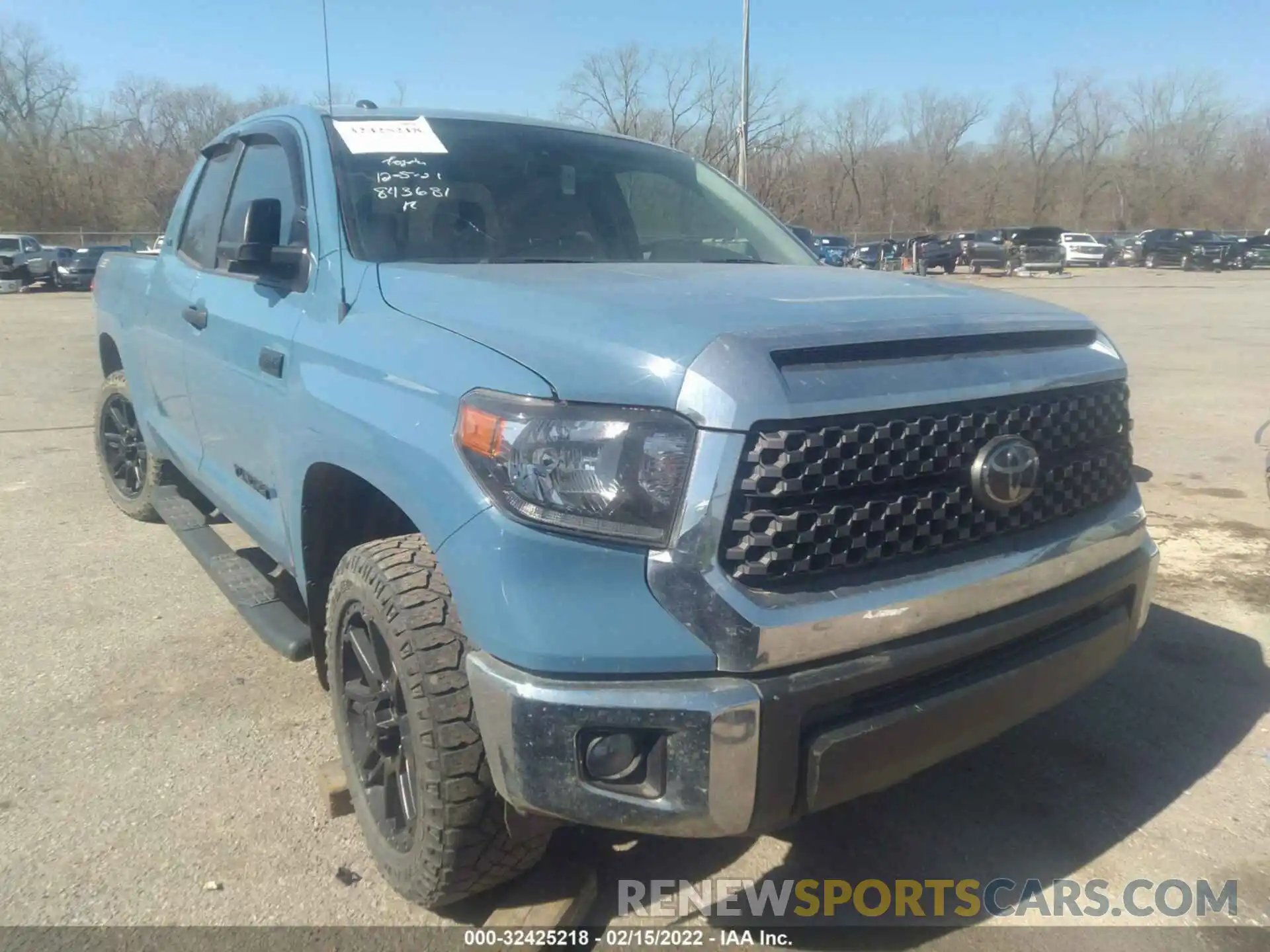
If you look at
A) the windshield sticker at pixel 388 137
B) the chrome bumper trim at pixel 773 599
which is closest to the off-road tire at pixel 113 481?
the windshield sticker at pixel 388 137

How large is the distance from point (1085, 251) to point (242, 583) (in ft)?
169

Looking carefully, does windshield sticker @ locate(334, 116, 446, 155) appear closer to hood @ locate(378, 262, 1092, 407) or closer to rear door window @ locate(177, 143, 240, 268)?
hood @ locate(378, 262, 1092, 407)

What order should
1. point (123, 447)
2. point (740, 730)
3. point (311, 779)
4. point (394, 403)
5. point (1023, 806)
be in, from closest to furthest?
1. point (740, 730)
2. point (394, 403)
3. point (1023, 806)
4. point (311, 779)
5. point (123, 447)

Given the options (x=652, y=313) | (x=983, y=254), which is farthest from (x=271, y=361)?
(x=983, y=254)

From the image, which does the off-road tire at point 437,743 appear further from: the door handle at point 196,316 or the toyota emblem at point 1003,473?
the door handle at point 196,316

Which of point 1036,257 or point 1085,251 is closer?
point 1036,257

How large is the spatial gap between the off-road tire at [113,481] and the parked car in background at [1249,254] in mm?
46626

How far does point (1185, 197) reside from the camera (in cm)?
7394

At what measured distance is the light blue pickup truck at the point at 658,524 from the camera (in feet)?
6.17

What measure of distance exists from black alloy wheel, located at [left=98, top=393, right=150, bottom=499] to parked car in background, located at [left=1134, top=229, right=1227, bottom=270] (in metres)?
45.3

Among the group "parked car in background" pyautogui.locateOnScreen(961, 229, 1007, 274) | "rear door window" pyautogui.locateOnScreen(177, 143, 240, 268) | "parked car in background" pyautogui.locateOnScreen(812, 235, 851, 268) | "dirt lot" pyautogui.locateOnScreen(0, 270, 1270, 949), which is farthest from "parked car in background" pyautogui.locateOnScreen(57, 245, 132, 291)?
"rear door window" pyautogui.locateOnScreen(177, 143, 240, 268)

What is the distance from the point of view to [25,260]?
29.5m

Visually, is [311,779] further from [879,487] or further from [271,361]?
[879,487]

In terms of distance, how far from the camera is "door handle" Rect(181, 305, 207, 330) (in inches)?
141
